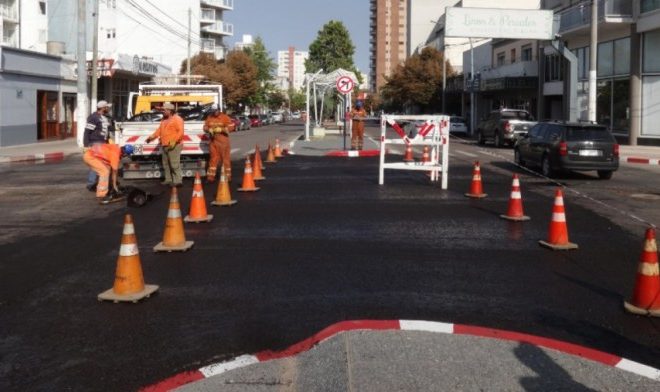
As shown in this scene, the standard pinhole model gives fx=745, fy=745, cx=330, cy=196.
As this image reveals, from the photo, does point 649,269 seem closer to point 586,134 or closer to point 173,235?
point 173,235

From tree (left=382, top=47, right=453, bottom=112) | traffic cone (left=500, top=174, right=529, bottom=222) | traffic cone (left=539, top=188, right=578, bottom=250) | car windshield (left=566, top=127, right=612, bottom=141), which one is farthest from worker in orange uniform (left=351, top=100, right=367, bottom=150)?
tree (left=382, top=47, right=453, bottom=112)

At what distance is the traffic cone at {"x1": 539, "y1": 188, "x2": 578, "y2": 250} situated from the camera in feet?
31.2

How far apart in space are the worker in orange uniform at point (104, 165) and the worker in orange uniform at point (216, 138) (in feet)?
9.52

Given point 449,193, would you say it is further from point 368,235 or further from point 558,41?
point 558,41

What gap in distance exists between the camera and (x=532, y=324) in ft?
20.5

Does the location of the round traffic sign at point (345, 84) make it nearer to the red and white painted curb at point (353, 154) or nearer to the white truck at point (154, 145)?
the red and white painted curb at point (353, 154)

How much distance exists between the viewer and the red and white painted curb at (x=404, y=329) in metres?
5.03

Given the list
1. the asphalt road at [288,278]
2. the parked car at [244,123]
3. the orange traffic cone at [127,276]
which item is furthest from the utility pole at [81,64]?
the parked car at [244,123]

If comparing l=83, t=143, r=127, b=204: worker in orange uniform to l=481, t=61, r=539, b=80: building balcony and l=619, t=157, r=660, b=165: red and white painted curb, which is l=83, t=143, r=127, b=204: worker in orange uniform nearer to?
l=619, t=157, r=660, b=165: red and white painted curb

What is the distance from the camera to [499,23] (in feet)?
120

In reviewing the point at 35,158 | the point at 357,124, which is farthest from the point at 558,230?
the point at 35,158

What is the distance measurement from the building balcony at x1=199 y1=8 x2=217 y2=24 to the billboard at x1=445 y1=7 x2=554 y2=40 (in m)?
54.9

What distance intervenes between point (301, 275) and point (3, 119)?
30.2 meters

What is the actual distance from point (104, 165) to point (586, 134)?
11.8m
